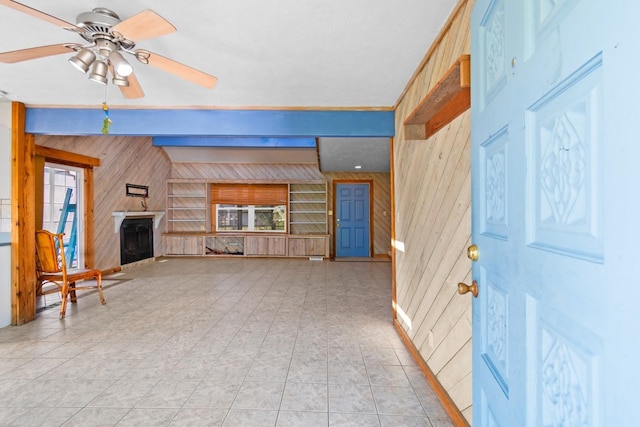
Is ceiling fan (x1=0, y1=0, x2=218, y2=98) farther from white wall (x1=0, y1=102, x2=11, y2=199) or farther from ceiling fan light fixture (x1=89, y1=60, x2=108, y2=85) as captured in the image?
white wall (x1=0, y1=102, x2=11, y2=199)

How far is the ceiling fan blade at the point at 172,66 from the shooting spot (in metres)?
1.94

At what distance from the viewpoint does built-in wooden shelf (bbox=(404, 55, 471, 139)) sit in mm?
1670

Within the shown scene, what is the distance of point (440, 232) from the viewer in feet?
7.24

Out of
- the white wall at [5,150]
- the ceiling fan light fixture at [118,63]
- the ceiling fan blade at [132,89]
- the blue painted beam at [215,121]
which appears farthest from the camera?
the blue painted beam at [215,121]

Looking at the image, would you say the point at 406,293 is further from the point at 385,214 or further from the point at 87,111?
the point at 385,214

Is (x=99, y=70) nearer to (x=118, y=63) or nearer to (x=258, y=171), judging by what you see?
(x=118, y=63)

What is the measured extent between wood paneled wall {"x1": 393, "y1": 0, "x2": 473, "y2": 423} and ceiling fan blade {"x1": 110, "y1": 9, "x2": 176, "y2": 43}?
1.52 metres

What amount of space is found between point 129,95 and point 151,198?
5.77 metres

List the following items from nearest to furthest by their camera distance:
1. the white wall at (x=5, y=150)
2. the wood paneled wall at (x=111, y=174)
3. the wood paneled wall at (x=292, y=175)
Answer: the white wall at (x=5, y=150) → the wood paneled wall at (x=111, y=174) → the wood paneled wall at (x=292, y=175)

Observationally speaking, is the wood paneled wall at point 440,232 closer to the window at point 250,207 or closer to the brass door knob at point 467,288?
the brass door knob at point 467,288

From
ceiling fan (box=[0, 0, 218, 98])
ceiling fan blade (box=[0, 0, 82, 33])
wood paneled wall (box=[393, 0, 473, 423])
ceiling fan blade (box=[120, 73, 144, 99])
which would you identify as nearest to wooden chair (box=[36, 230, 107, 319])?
ceiling fan blade (box=[120, 73, 144, 99])

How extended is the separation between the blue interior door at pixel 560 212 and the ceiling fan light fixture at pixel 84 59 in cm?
209

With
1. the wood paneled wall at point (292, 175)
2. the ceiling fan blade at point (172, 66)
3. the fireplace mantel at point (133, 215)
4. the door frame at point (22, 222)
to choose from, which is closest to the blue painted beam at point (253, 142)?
the wood paneled wall at point (292, 175)

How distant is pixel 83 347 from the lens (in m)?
2.89
